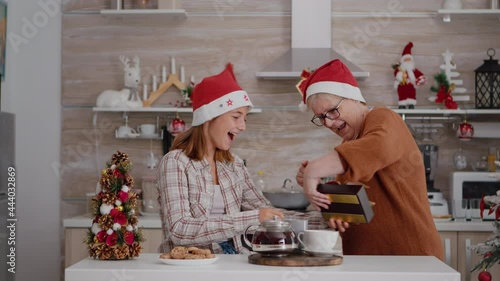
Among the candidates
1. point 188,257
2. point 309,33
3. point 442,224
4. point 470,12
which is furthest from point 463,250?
point 188,257

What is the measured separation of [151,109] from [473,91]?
1.98m

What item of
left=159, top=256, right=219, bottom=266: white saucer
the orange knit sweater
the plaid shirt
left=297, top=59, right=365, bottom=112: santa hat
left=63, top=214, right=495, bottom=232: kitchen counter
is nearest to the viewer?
left=159, top=256, right=219, bottom=266: white saucer

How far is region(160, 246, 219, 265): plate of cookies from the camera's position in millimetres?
2291

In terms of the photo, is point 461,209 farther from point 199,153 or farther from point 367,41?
point 199,153

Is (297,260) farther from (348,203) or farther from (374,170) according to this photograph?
(374,170)

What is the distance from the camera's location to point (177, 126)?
4961mm

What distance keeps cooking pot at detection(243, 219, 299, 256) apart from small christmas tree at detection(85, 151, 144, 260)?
1.20 ft

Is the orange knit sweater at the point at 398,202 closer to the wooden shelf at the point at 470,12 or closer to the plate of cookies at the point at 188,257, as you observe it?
the plate of cookies at the point at 188,257

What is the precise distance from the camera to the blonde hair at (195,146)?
114 inches

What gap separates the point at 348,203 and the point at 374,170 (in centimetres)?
13

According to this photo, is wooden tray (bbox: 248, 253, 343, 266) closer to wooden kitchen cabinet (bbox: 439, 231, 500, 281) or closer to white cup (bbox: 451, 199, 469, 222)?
wooden kitchen cabinet (bbox: 439, 231, 500, 281)

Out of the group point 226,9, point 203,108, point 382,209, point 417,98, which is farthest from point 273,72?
point 382,209

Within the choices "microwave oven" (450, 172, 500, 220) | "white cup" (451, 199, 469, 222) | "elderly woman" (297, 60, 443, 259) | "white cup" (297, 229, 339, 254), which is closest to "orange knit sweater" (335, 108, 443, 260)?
"elderly woman" (297, 60, 443, 259)

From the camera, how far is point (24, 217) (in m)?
5.16
